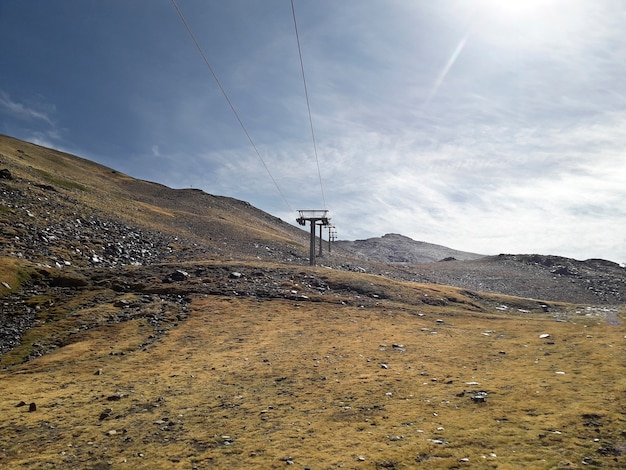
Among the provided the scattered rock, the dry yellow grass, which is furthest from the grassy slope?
the scattered rock

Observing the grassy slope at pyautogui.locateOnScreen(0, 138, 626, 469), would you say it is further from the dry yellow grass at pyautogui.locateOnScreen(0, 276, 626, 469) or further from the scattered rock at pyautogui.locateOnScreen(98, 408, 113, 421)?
the scattered rock at pyautogui.locateOnScreen(98, 408, 113, 421)

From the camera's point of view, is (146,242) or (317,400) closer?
(317,400)

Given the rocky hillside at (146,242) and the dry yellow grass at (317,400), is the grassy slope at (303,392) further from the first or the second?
the rocky hillside at (146,242)

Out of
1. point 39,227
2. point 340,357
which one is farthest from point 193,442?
point 39,227

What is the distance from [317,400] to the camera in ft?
47.2

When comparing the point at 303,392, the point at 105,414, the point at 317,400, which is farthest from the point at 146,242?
the point at 317,400

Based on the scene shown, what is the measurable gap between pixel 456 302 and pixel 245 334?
27626 millimetres

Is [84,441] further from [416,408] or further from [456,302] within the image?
[456,302]

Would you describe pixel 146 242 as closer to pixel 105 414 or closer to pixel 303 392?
pixel 105 414

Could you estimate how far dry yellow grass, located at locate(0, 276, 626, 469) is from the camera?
9.86m

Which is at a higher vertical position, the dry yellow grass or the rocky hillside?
the rocky hillside

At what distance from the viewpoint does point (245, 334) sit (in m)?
26.0

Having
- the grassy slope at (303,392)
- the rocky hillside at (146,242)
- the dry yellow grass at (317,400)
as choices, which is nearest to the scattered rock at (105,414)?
the dry yellow grass at (317,400)

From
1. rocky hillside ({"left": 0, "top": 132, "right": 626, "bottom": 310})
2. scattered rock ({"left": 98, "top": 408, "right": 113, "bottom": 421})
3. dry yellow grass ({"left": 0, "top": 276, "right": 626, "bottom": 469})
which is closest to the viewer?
dry yellow grass ({"left": 0, "top": 276, "right": 626, "bottom": 469})
